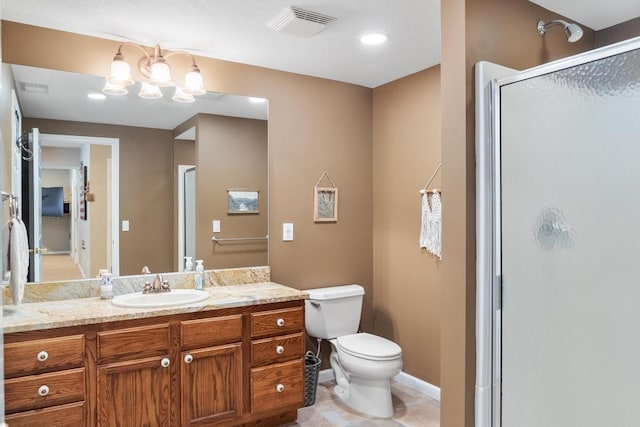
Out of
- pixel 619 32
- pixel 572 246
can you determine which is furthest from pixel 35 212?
pixel 619 32

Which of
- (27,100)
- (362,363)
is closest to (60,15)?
(27,100)

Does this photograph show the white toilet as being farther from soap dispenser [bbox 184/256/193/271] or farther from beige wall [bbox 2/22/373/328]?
soap dispenser [bbox 184/256/193/271]

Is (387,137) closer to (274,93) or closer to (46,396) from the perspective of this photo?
(274,93)

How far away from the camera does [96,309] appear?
7.31 ft

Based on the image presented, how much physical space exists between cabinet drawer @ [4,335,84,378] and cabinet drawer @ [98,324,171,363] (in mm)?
97

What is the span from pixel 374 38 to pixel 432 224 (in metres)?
1.26

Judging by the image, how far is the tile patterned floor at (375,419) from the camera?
2.74 m

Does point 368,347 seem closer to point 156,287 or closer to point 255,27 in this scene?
point 156,287

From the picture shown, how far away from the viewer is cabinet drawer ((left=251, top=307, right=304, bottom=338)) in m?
2.51

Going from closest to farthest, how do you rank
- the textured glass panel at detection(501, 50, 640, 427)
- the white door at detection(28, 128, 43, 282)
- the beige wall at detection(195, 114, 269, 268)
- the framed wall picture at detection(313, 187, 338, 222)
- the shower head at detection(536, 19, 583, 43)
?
the textured glass panel at detection(501, 50, 640, 427) < the shower head at detection(536, 19, 583, 43) < the white door at detection(28, 128, 43, 282) < the beige wall at detection(195, 114, 269, 268) < the framed wall picture at detection(313, 187, 338, 222)

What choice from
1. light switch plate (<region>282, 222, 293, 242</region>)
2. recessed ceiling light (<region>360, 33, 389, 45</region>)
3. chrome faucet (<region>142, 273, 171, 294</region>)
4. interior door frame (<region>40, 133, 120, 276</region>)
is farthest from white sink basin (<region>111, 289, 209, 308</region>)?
recessed ceiling light (<region>360, 33, 389, 45</region>)

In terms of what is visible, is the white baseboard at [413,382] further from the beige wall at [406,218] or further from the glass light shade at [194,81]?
the glass light shade at [194,81]

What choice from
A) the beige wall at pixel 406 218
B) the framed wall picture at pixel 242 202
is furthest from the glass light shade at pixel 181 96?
the beige wall at pixel 406 218

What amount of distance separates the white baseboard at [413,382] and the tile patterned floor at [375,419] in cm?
3
